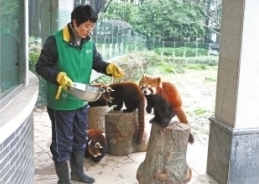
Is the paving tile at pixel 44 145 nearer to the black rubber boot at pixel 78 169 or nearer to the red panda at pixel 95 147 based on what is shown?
the red panda at pixel 95 147

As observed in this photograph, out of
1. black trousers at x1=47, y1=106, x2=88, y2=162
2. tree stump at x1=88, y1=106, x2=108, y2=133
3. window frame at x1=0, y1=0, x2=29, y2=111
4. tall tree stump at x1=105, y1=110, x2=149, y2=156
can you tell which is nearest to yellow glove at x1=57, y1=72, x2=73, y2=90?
window frame at x1=0, y1=0, x2=29, y2=111

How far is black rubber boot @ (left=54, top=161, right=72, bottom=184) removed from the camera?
129 inches

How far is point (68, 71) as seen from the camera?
10.1 feet

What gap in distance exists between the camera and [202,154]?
459cm

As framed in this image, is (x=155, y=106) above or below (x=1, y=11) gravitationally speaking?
below

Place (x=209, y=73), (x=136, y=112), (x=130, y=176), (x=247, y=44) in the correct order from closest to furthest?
(x=247, y=44) → (x=130, y=176) → (x=136, y=112) → (x=209, y=73)

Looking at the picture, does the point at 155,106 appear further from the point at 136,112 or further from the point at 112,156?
the point at 112,156

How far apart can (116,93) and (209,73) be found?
7807 millimetres

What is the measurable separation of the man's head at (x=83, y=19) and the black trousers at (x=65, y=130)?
2.32 ft

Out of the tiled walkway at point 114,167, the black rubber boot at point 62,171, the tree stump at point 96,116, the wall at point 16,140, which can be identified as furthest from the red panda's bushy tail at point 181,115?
the tree stump at point 96,116

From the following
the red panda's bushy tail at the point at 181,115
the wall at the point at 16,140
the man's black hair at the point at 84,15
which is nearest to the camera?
the wall at the point at 16,140

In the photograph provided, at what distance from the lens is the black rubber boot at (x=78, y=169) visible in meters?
3.48

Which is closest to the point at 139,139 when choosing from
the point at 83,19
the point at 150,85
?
the point at 150,85

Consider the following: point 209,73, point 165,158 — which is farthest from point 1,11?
point 209,73
